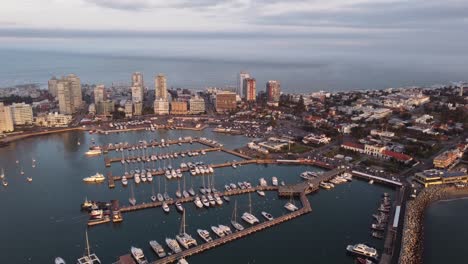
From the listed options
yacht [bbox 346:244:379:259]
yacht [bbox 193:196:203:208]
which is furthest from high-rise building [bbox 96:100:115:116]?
yacht [bbox 346:244:379:259]

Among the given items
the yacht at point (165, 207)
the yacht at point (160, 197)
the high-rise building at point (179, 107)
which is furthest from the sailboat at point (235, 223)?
the high-rise building at point (179, 107)

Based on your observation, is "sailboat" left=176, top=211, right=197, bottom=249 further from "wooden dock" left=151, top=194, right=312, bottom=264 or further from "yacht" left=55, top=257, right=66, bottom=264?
"yacht" left=55, top=257, right=66, bottom=264

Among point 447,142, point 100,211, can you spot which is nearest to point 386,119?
point 447,142

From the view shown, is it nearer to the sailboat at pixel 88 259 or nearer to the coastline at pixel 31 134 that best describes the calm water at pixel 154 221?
the sailboat at pixel 88 259

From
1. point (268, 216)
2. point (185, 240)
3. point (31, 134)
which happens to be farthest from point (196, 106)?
point (185, 240)

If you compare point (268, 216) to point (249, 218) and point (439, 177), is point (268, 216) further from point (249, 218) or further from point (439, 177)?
point (439, 177)

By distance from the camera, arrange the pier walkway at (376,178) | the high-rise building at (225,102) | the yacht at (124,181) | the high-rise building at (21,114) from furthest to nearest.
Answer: the high-rise building at (225,102) → the high-rise building at (21,114) → the yacht at (124,181) → the pier walkway at (376,178)
